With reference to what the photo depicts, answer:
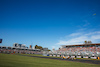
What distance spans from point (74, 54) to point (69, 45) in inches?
871

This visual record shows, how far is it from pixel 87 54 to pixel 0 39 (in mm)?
67122

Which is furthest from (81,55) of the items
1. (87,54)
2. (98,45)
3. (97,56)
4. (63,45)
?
(63,45)

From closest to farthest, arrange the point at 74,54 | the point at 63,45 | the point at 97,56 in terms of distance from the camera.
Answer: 1. the point at 97,56
2. the point at 74,54
3. the point at 63,45

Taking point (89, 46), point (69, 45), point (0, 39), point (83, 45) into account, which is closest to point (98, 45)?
point (89, 46)

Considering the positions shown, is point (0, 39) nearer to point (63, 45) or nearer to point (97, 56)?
point (63, 45)

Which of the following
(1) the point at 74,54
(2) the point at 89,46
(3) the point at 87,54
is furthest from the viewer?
(2) the point at 89,46

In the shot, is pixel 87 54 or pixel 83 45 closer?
pixel 87 54

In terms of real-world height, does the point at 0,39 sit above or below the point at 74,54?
above

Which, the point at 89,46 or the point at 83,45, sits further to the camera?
the point at 83,45

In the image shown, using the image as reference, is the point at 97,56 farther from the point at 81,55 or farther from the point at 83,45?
the point at 83,45

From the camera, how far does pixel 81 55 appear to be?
4297 centimetres

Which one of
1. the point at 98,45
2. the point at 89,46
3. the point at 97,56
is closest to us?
the point at 97,56

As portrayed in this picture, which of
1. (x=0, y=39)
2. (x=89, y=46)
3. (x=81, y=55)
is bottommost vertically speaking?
(x=81, y=55)

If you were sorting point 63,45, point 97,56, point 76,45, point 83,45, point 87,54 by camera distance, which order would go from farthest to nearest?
point 63,45
point 76,45
point 83,45
point 87,54
point 97,56
